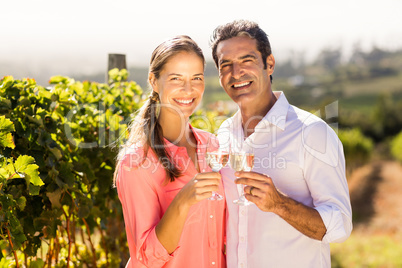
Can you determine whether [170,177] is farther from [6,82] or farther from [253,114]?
[6,82]

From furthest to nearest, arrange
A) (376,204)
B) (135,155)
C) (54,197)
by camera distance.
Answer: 1. (376,204)
2. (54,197)
3. (135,155)

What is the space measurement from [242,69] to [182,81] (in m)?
0.44

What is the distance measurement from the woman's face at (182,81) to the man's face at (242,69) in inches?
11.3

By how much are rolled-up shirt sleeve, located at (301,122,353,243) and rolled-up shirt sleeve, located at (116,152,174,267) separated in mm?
793

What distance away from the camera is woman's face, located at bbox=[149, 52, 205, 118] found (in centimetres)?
221

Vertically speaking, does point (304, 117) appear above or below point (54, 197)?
above

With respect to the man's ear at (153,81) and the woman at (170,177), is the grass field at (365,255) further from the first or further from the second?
the man's ear at (153,81)

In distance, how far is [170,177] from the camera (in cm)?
215

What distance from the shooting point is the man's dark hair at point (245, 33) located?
250 cm

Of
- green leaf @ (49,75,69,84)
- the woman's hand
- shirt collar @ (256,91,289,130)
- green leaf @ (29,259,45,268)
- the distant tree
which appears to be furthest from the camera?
the distant tree

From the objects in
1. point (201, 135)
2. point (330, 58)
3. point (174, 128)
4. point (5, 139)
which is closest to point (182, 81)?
point (174, 128)

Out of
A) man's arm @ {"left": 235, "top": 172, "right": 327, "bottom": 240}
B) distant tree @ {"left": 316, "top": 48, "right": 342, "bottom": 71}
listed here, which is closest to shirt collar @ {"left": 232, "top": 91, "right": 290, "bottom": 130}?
man's arm @ {"left": 235, "top": 172, "right": 327, "bottom": 240}

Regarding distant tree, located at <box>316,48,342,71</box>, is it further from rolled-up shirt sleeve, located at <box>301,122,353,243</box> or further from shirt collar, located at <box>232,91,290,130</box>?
rolled-up shirt sleeve, located at <box>301,122,353,243</box>

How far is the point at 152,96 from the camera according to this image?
2375 mm
